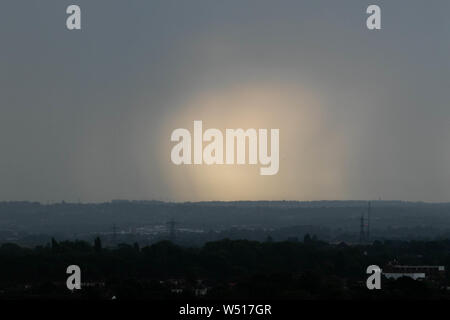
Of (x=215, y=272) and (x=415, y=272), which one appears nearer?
(x=215, y=272)

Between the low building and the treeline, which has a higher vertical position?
the treeline

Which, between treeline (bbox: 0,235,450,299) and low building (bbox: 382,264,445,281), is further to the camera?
low building (bbox: 382,264,445,281)

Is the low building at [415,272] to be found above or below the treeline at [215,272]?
below

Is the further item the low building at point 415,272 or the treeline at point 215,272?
the low building at point 415,272

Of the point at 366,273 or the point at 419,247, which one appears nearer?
the point at 366,273

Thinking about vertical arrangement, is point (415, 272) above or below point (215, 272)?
below
